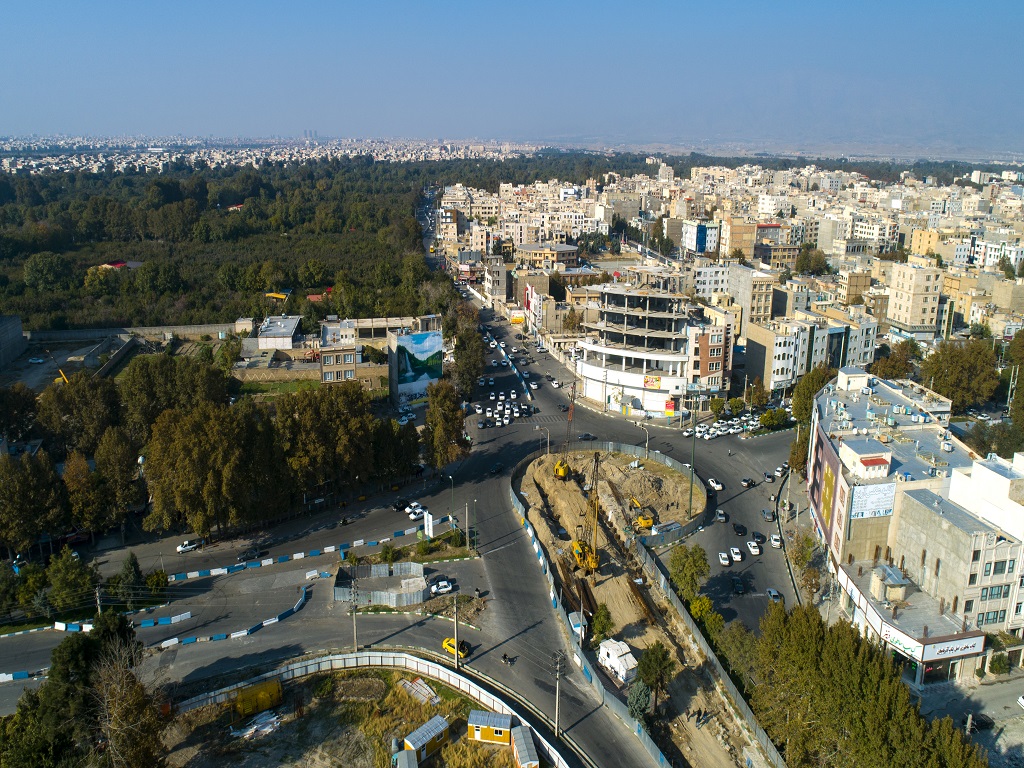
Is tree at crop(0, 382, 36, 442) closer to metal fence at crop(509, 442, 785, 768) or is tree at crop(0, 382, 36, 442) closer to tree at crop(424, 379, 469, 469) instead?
tree at crop(424, 379, 469, 469)

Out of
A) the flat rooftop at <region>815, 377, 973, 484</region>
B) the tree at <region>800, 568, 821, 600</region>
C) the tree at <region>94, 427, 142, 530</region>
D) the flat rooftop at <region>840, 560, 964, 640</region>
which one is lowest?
the tree at <region>800, 568, 821, 600</region>

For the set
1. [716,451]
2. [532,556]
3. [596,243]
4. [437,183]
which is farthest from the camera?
[437,183]

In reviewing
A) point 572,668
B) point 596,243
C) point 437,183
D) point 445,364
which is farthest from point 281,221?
point 572,668

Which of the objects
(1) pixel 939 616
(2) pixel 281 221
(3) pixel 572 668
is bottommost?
(3) pixel 572 668

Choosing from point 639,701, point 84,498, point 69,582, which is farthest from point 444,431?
point 639,701

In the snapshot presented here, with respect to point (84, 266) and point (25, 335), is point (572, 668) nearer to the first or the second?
point (25, 335)

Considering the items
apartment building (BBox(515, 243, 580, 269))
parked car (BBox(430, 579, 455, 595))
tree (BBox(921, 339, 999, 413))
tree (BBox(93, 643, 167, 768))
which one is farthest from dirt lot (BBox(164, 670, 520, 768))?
apartment building (BBox(515, 243, 580, 269))
